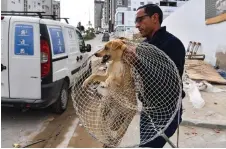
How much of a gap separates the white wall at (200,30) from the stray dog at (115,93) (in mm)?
9699

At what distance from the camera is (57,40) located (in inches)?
237

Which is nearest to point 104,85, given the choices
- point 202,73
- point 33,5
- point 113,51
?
point 113,51

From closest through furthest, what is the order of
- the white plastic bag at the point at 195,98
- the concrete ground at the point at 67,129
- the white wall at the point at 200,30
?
the concrete ground at the point at 67,129 < the white plastic bag at the point at 195,98 < the white wall at the point at 200,30

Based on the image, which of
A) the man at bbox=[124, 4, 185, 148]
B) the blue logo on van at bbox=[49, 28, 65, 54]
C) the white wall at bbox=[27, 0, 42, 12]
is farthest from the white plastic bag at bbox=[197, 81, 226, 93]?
the white wall at bbox=[27, 0, 42, 12]

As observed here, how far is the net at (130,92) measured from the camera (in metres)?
2.27

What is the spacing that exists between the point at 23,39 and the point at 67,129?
5.63 ft

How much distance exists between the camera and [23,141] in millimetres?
4938

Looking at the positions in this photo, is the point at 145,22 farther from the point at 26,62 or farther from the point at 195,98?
the point at 195,98

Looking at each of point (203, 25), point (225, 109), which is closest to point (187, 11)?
point (203, 25)

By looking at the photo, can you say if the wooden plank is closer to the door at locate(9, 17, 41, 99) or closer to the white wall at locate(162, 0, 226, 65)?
the white wall at locate(162, 0, 226, 65)

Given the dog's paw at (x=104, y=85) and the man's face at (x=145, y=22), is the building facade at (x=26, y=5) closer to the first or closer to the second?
the man's face at (x=145, y=22)

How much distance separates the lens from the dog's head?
2.25 meters

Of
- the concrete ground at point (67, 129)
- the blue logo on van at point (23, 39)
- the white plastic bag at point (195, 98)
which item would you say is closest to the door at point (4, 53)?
the blue logo on van at point (23, 39)

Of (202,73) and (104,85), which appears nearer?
(104,85)
